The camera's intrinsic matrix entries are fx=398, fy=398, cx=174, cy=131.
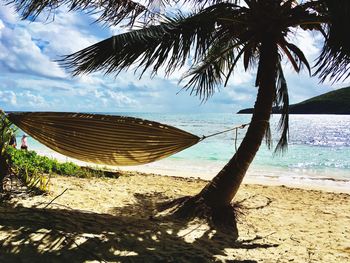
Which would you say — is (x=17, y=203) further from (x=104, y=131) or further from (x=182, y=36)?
(x=182, y=36)

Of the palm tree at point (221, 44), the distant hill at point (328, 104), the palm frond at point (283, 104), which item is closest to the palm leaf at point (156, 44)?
the palm tree at point (221, 44)

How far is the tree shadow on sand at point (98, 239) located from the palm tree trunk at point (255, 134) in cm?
66

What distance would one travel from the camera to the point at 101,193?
4.83 meters

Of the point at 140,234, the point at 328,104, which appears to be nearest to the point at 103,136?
the point at 140,234

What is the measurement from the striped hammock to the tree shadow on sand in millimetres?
513

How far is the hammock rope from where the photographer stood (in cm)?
303

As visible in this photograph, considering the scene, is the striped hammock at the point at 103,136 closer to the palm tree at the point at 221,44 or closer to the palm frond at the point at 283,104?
the palm tree at the point at 221,44

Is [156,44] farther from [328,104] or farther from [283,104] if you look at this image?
[328,104]

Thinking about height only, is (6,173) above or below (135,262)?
above

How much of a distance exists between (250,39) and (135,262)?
8.52ft

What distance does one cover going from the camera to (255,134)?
13.1 ft

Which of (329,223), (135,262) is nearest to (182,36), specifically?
(135,262)

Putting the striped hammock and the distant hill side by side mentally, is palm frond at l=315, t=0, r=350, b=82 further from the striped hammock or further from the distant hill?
the distant hill

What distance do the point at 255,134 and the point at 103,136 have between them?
1594mm
